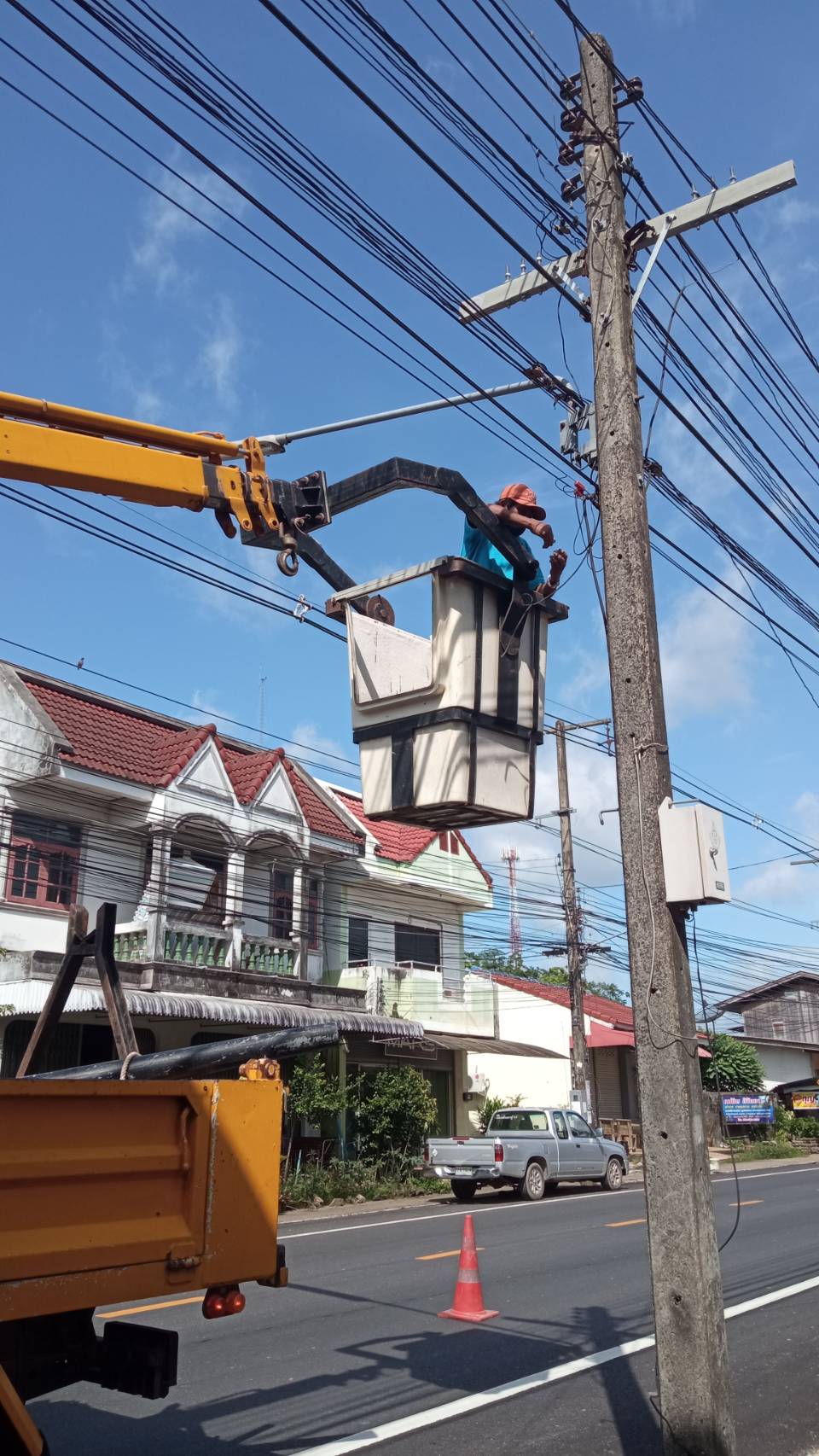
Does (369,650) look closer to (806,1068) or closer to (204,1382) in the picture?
(204,1382)

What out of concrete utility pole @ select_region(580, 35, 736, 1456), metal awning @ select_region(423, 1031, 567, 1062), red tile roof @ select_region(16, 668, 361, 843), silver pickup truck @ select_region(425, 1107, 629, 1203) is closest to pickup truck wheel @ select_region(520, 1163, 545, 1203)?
silver pickup truck @ select_region(425, 1107, 629, 1203)

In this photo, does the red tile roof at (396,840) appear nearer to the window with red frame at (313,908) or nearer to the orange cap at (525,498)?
the window with red frame at (313,908)

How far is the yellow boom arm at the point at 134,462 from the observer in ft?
16.4

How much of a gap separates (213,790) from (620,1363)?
15.2 m

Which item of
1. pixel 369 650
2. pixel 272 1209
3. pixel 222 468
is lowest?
pixel 272 1209

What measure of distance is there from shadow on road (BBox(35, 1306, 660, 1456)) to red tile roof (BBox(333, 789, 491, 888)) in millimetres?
A: 18924

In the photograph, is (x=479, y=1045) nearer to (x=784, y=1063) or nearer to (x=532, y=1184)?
(x=532, y=1184)

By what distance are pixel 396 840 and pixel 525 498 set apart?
24.1 m

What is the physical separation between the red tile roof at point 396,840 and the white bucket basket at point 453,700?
21833 millimetres

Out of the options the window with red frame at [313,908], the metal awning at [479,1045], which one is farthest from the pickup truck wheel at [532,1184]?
the window with red frame at [313,908]

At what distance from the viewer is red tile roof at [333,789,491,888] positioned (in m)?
28.0

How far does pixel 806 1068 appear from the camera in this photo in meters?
48.8

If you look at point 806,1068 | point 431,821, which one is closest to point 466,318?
point 431,821

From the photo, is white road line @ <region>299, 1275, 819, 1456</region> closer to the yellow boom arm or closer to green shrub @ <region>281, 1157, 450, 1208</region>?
the yellow boom arm
